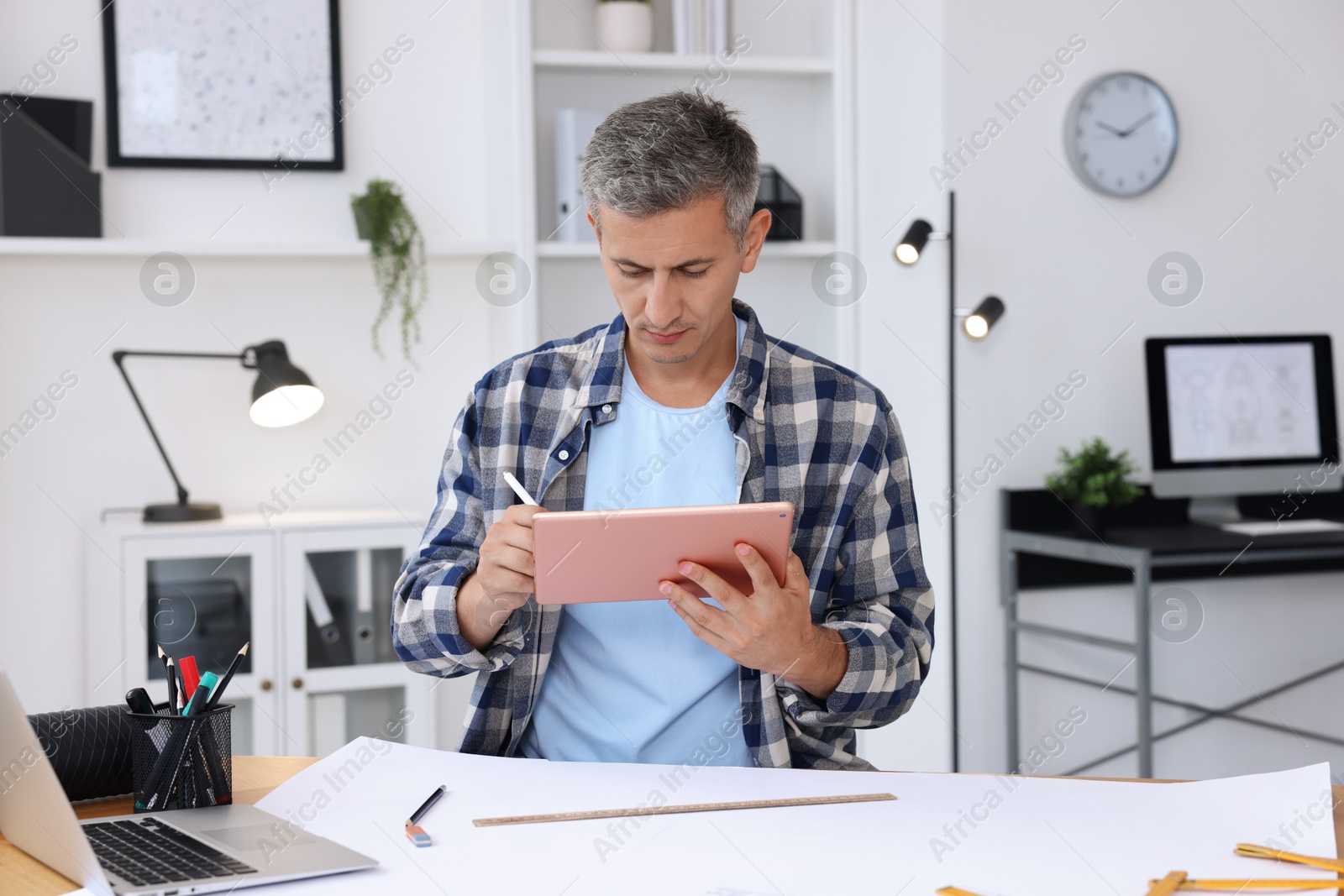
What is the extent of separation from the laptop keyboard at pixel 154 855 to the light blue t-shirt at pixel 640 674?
503 millimetres

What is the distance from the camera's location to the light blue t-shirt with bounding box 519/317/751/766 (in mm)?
1391

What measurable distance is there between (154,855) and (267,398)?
1742 mm

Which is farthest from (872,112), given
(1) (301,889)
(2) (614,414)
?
(1) (301,889)

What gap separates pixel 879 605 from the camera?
1.42m

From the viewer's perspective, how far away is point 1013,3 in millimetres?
2758

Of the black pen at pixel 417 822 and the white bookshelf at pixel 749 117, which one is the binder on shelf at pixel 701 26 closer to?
the white bookshelf at pixel 749 117

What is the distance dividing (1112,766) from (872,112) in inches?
71.0

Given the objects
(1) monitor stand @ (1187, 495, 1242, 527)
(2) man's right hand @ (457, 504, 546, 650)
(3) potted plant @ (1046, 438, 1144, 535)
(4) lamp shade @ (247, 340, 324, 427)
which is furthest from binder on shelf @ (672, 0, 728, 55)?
(2) man's right hand @ (457, 504, 546, 650)

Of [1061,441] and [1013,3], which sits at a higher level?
[1013,3]

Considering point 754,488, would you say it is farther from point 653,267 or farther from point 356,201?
point 356,201

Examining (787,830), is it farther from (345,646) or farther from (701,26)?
(701,26)

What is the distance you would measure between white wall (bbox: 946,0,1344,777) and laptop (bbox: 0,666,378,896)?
2.07 meters

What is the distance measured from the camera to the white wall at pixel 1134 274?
2.78m

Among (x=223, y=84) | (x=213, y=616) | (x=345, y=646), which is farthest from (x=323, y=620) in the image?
(x=223, y=84)
